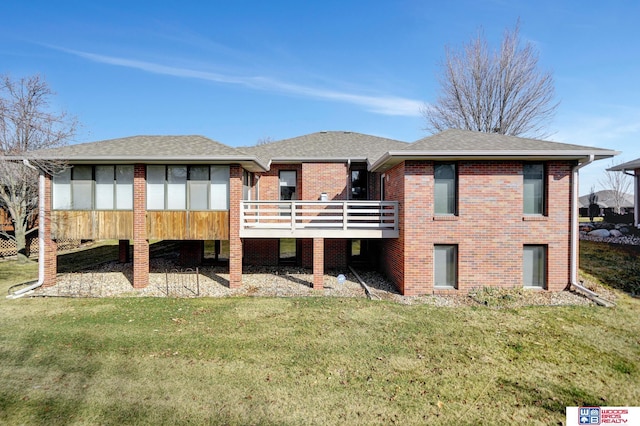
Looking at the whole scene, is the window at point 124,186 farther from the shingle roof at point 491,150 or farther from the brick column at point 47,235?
the shingle roof at point 491,150

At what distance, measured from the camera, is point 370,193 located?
15172mm

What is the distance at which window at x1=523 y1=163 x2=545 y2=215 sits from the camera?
34.7 feet

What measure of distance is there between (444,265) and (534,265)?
3080 mm

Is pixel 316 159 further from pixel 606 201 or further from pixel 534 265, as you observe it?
pixel 606 201

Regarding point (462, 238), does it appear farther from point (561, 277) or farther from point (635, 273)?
point (635, 273)

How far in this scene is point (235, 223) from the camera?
11.5m

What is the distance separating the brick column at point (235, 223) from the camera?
11.4 metres

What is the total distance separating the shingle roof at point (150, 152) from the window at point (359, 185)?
555 cm

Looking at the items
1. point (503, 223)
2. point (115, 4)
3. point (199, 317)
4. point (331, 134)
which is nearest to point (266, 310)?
point (199, 317)

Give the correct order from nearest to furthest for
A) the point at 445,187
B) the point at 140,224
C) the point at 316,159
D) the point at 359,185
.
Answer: the point at 445,187 < the point at 140,224 < the point at 316,159 < the point at 359,185

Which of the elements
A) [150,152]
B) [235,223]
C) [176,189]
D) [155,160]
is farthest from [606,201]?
[150,152]

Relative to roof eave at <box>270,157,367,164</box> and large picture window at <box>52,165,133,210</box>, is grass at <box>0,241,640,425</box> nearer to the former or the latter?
large picture window at <box>52,165,133,210</box>

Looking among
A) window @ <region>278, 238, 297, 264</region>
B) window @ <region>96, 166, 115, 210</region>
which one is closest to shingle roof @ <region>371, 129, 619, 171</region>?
window @ <region>278, 238, 297, 264</region>

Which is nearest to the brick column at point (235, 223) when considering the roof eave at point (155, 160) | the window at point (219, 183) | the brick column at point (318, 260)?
the window at point (219, 183)
